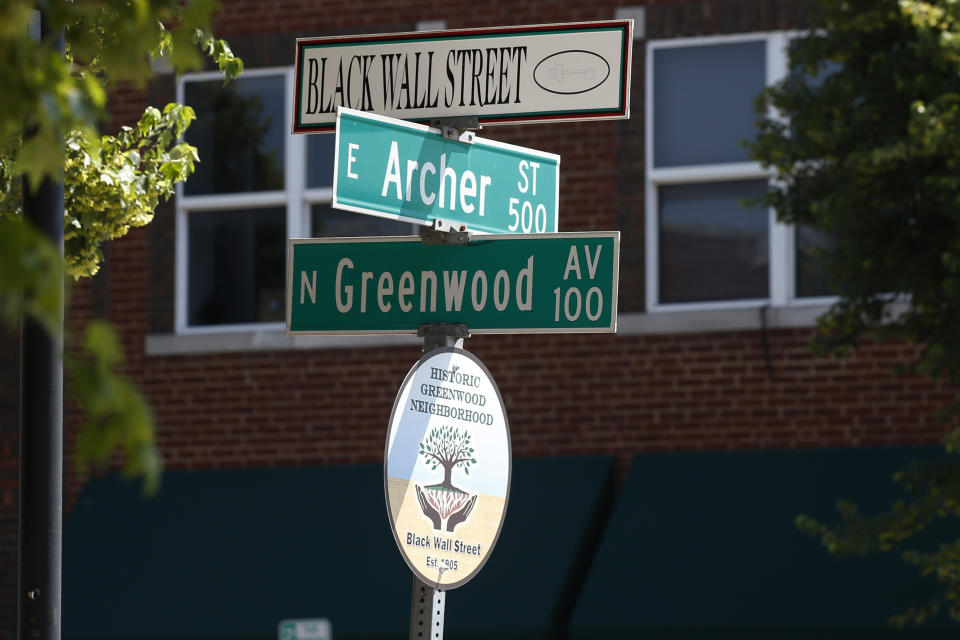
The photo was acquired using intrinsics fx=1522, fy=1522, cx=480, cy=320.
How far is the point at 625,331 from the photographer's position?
430 inches

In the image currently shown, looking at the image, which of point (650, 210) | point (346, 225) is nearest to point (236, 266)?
point (346, 225)

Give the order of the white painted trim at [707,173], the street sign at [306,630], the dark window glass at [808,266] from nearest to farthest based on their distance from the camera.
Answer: the street sign at [306,630]
the dark window glass at [808,266]
the white painted trim at [707,173]

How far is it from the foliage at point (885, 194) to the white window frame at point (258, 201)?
4278 millimetres

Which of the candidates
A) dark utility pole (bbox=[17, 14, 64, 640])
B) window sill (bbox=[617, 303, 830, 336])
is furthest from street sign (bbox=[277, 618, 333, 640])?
window sill (bbox=[617, 303, 830, 336])

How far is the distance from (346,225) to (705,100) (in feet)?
9.36

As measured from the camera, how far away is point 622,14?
36.7ft

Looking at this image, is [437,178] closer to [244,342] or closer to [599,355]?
[599,355]

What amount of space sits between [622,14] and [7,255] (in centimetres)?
968

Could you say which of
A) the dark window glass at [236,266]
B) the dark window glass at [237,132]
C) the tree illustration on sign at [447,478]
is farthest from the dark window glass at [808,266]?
the tree illustration on sign at [447,478]

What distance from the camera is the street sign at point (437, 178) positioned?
4.57 metres

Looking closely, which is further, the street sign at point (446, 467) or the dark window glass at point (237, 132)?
the dark window glass at point (237, 132)

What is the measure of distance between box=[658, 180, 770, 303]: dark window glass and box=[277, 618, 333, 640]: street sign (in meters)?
4.60

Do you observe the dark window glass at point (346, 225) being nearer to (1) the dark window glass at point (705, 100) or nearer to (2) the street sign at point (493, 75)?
(1) the dark window glass at point (705, 100)

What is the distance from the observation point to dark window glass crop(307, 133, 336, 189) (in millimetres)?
11680
